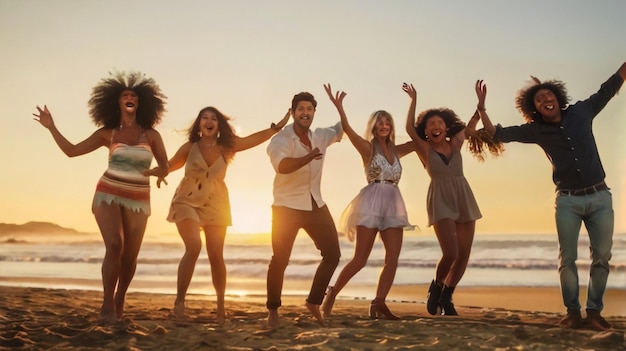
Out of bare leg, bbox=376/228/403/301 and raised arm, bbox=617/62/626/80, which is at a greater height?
raised arm, bbox=617/62/626/80

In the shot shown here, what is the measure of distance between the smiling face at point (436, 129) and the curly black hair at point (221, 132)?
1.77 meters

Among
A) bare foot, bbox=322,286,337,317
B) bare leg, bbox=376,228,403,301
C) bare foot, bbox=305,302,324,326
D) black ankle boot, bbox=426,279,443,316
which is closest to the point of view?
bare foot, bbox=305,302,324,326

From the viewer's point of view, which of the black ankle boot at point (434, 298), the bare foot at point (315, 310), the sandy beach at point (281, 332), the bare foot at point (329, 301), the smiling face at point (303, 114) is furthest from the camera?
the black ankle boot at point (434, 298)

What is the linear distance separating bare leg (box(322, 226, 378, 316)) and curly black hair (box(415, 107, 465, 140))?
1221 mm

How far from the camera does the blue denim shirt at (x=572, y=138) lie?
17.4ft

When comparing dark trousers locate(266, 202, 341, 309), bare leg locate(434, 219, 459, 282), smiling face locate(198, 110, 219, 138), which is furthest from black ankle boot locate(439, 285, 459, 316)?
smiling face locate(198, 110, 219, 138)

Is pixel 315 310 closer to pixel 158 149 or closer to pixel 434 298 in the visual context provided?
pixel 434 298

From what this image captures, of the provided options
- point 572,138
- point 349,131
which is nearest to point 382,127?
point 349,131

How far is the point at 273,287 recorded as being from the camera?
5.21 metres

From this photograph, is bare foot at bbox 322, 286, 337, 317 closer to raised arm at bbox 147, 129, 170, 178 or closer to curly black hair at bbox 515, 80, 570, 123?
raised arm at bbox 147, 129, 170, 178

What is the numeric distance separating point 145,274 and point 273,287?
9047mm

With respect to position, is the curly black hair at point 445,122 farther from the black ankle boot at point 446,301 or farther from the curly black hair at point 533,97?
the black ankle boot at point 446,301

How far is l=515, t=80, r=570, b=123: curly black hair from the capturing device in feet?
18.6

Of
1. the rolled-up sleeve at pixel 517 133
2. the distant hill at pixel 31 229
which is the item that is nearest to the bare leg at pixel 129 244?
the rolled-up sleeve at pixel 517 133
